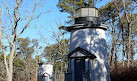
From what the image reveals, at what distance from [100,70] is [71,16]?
1270 centimetres

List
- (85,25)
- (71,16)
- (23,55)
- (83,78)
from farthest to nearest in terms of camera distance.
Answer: (23,55), (71,16), (85,25), (83,78)

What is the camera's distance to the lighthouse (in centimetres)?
1245

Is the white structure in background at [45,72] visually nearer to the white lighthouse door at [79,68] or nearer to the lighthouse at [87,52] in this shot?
the lighthouse at [87,52]

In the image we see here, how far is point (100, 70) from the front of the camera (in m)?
12.7

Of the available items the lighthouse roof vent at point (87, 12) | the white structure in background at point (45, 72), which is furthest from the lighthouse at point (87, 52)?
the white structure in background at point (45, 72)

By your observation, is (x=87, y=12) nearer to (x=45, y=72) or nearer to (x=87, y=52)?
(x=87, y=52)

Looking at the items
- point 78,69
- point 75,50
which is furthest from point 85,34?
point 78,69

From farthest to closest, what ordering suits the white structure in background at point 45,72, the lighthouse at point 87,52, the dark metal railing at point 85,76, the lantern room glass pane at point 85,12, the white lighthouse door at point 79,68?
the white structure in background at point 45,72, the lantern room glass pane at point 85,12, the white lighthouse door at point 79,68, the lighthouse at point 87,52, the dark metal railing at point 85,76

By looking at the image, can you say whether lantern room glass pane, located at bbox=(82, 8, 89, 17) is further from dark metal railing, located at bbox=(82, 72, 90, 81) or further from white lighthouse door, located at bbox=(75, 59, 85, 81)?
dark metal railing, located at bbox=(82, 72, 90, 81)

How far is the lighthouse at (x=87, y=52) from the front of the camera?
12445mm

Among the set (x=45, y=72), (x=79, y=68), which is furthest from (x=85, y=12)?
(x=45, y=72)

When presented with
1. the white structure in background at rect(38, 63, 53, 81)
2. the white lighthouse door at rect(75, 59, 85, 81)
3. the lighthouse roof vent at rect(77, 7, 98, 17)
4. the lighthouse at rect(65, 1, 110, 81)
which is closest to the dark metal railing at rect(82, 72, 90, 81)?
the lighthouse at rect(65, 1, 110, 81)

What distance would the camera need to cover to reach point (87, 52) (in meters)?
12.4

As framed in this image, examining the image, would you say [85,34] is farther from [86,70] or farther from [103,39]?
[86,70]
